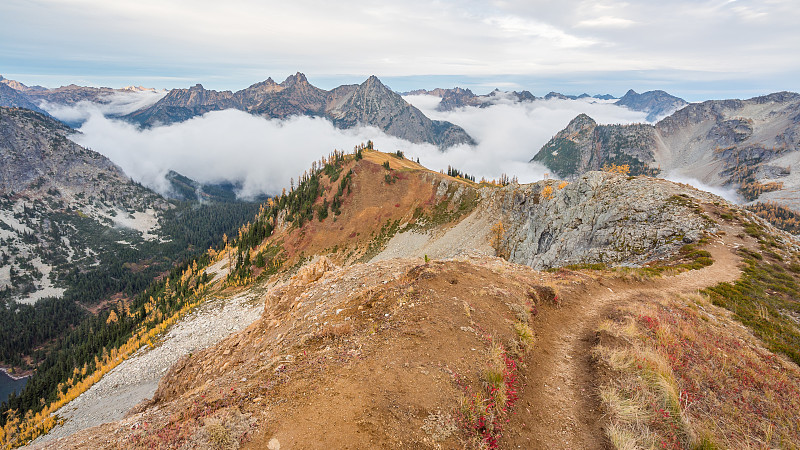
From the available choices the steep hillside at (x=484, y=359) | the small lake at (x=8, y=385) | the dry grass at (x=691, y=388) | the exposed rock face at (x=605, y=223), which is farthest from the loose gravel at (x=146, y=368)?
the small lake at (x=8, y=385)

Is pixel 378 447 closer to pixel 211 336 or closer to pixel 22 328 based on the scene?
pixel 211 336

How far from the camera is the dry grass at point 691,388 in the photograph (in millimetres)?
8430

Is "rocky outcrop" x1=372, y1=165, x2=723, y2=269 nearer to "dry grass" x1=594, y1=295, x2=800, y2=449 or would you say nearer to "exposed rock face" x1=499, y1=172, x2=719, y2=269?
"exposed rock face" x1=499, y1=172, x2=719, y2=269

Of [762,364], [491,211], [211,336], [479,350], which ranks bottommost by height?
[211,336]

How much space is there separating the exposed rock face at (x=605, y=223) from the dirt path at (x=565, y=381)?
17040 mm

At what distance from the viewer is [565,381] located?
11227mm

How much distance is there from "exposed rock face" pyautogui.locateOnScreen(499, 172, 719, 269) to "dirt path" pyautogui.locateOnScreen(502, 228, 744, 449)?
17.0 meters

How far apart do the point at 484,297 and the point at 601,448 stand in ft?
26.6

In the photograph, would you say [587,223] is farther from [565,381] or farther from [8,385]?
[8,385]

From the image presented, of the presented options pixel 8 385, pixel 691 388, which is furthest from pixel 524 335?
pixel 8 385

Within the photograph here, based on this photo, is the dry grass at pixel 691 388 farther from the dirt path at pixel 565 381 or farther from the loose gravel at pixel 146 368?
the loose gravel at pixel 146 368

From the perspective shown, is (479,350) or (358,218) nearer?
(479,350)

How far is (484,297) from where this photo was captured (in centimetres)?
1591

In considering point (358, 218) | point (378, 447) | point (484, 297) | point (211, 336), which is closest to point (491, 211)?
point (358, 218)
